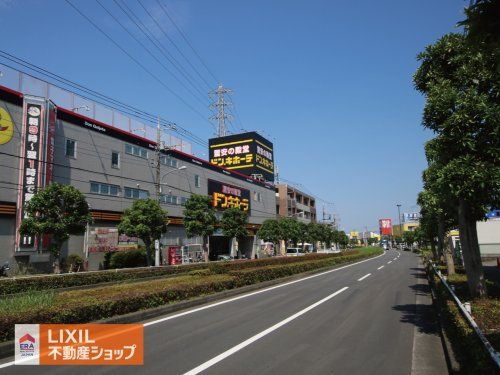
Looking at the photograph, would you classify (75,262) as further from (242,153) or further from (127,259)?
(242,153)

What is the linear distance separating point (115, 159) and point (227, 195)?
23185 mm

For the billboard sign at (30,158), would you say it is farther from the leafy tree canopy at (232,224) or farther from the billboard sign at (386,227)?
the billboard sign at (386,227)

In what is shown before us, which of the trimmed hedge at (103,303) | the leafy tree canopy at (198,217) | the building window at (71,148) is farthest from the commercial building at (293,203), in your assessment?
the trimmed hedge at (103,303)

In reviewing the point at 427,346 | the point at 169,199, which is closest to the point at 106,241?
the point at 169,199

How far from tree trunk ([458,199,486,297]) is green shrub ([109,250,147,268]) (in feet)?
96.9

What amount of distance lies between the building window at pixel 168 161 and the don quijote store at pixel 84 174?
11 centimetres

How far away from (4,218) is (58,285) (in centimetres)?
1016

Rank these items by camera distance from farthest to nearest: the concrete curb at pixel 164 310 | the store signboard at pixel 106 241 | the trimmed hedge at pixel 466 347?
the store signboard at pixel 106 241
the concrete curb at pixel 164 310
the trimmed hedge at pixel 466 347

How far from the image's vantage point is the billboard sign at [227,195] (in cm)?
5522

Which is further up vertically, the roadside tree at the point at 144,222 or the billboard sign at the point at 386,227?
the billboard sign at the point at 386,227

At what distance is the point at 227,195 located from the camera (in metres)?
58.8

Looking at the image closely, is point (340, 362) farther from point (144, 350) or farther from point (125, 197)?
point (125, 197)

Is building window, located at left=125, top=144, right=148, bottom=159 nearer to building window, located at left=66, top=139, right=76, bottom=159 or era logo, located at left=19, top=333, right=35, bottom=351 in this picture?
building window, located at left=66, top=139, right=76, bottom=159

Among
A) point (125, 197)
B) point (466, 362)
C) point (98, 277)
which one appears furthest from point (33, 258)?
point (466, 362)
